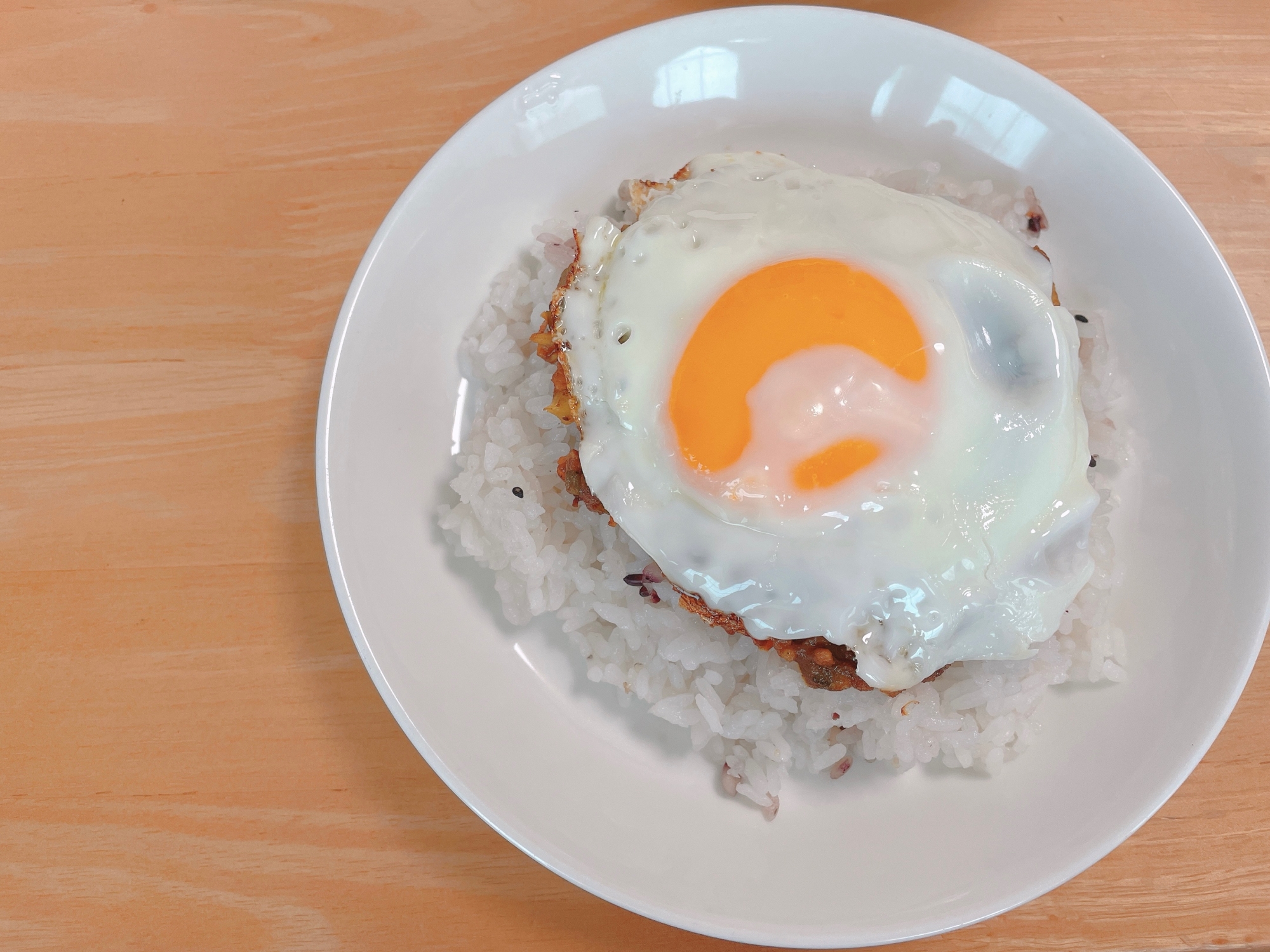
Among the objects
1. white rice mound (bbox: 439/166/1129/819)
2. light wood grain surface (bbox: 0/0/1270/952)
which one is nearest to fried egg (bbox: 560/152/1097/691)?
white rice mound (bbox: 439/166/1129/819)

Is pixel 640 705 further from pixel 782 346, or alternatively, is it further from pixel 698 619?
pixel 782 346

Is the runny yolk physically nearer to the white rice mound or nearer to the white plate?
the white rice mound

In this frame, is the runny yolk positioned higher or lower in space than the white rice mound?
higher

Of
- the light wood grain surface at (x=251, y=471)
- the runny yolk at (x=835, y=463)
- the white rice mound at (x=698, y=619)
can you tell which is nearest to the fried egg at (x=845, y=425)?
the runny yolk at (x=835, y=463)

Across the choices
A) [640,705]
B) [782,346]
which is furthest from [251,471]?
[782,346]

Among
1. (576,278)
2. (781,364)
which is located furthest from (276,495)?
(781,364)

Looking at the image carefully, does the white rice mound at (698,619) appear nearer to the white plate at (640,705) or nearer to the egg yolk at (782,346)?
the white plate at (640,705)

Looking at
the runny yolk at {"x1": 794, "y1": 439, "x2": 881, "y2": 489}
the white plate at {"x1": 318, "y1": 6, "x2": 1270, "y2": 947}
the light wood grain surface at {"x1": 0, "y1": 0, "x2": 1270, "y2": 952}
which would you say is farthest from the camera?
the light wood grain surface at {"x1": 0, "y1": 0, "x2": 1270, "y2": 952}
